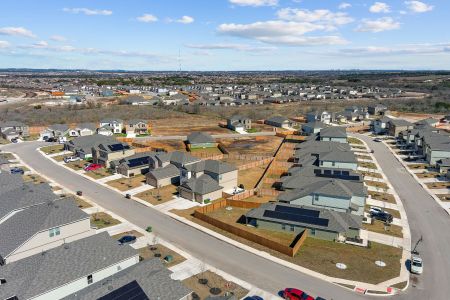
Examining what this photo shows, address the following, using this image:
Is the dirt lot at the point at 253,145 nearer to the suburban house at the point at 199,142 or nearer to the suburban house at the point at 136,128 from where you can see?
the suburban house at the point at 199,142

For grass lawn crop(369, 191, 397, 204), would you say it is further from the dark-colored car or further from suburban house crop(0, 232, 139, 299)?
suburban house crop(0, 232, 139, 299)

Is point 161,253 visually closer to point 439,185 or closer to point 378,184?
point 378,184

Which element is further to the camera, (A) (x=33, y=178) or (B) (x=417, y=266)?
(A) (x=33, y=178)

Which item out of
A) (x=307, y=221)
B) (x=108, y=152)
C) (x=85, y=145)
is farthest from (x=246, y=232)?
(x=85, y=145)

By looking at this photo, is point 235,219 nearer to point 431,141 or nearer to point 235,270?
point 235,270

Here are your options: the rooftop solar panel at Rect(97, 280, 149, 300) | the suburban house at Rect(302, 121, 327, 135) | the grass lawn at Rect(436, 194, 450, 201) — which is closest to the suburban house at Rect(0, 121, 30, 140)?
the suburban house at Rect(302, 121, 327, 135)
